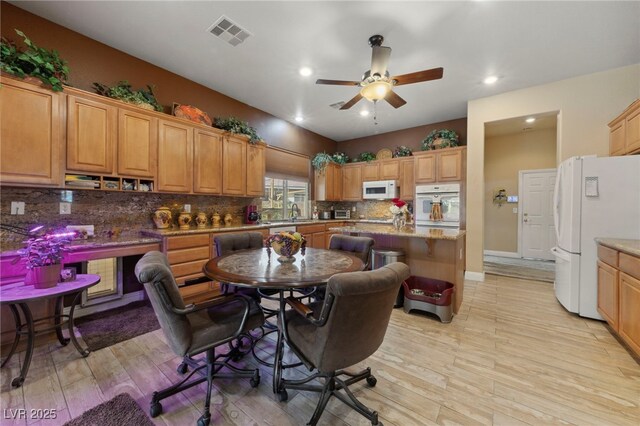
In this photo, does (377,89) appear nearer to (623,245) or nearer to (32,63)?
(623,245)

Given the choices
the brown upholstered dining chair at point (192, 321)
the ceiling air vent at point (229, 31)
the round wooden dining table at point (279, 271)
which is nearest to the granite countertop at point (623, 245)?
the round wooden dining table at point (279, 271)

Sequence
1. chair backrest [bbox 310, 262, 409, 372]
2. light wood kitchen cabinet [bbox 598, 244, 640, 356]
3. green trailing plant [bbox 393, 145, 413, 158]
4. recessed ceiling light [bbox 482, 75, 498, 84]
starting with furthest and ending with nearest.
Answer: green trailing plant [bbox 393, 145, 413, 158]
recessed ceiling light [bbox 482, 75, 498, 84]
light wood kitchen cabinet [bbox 598, 244, 640, 356]
chair backrest [bbox 310, 262, 409, 372]

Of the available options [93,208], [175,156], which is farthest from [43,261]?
[175,156]

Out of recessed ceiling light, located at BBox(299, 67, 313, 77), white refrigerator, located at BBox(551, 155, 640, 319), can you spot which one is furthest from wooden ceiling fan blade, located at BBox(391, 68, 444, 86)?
white refrigerator, located at BBox(551, 155, 640, 319)

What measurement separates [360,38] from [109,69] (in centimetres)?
296

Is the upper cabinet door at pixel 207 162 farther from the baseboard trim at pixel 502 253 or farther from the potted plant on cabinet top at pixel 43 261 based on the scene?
the baseboard trim at pixel 502 253

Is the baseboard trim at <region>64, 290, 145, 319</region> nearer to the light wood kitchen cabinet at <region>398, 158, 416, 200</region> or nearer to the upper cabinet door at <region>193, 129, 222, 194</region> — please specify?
the upper cabinet door at <region>193, 129, 222, 194</region>

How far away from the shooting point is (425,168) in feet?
16.2

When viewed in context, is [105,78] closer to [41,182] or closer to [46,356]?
[41,182]

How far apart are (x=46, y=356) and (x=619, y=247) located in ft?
16.3

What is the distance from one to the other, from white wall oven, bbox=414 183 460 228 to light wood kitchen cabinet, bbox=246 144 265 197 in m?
3.09

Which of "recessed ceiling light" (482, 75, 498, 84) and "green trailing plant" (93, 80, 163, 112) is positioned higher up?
"recessed ceiling light" (482, 75, 498, 84)

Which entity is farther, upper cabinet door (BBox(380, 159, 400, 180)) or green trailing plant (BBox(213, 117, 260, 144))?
upper cabinet door (BBox(380, 159, 400, 180))

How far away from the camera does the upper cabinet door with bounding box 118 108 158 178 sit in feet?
9.18
